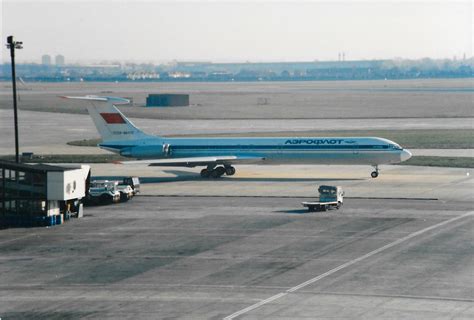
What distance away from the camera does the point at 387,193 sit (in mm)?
67562

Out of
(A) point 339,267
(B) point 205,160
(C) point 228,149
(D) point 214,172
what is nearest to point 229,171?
(D) point 214,172

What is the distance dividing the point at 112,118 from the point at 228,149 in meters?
10.2

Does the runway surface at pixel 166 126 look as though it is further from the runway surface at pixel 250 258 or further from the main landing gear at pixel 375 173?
the runway surface at pixel 250 258

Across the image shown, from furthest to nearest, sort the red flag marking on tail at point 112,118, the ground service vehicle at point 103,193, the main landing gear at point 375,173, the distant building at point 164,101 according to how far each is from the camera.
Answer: the distant building at point 164,101
the red flag marking on tail at point 112,118
the main landing gear at point 375,173
the ground service vehicle at point 103,193

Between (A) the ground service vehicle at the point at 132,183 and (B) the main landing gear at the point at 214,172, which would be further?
(B) the main landing gear at the point at 214,172

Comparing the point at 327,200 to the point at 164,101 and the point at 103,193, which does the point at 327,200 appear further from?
the point at 164,101

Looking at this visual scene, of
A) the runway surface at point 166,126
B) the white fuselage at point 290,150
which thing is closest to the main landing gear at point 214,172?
the white fuselage at point 290,150

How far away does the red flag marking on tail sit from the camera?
254 ft

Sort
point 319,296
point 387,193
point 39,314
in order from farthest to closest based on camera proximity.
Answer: point 387,193 → point 319,296 → point 39,314

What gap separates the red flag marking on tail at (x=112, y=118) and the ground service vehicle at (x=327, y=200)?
22.2 m

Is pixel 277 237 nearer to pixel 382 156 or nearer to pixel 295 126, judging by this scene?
pixel 382 156

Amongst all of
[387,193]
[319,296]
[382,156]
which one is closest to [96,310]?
[319,296]

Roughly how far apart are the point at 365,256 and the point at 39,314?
57.1 ft

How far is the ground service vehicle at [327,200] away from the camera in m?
60.2
